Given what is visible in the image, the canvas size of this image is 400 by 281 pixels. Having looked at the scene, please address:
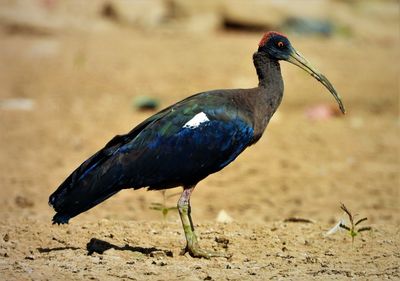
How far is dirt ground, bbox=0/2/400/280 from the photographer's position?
657cm

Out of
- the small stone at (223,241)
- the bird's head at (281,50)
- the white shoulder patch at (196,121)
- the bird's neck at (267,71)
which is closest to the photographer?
the white shoulder patch at (196,121)

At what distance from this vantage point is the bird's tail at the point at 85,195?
6562 millimetres

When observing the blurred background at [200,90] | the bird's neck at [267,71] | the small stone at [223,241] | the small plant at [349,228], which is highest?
the blurred background at [200,90]

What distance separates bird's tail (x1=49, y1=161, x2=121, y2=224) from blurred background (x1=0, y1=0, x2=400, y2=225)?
222 centimetres

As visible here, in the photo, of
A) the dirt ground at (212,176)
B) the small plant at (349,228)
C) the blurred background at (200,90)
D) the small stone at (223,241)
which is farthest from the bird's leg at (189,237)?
the blurred background at (200,90)

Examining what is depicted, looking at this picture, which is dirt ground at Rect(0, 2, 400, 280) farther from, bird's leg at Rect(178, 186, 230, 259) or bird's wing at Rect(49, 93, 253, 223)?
bird's wing at Rect(49, 93, 253, 223)

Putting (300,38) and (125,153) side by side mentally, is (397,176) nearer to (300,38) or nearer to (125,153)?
(125,153)

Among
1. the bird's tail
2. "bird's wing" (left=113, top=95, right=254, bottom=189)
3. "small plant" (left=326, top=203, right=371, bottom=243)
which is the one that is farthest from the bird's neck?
the bird's tail

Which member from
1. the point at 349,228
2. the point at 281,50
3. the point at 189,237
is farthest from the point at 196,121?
the point at 349,228

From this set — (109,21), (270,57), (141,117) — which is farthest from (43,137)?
(109,21)

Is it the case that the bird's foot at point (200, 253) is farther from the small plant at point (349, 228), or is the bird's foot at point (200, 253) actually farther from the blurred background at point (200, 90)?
the blurred background at point (200, 90)

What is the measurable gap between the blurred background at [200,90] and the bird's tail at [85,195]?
2220 mm

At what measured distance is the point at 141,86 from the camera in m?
17.0

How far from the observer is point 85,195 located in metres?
6.59
